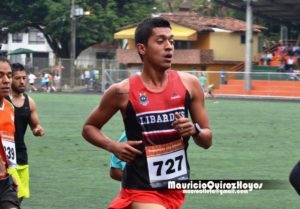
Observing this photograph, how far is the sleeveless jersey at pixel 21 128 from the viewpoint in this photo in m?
8.72

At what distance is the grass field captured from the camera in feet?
35.9

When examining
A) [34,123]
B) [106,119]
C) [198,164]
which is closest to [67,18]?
[198,164]

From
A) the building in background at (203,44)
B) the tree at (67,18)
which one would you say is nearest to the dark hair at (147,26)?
the building in background at (203,44)

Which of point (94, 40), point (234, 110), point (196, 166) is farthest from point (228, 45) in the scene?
point (196, 166)

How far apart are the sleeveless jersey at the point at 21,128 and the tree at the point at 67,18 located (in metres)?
57.9

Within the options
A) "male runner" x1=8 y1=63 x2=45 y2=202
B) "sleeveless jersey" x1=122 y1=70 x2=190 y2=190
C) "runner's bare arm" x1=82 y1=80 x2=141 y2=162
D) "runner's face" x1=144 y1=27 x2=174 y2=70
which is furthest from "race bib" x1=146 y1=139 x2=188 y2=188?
"male runner" x1=8 y1=63 x2=45 y2=202

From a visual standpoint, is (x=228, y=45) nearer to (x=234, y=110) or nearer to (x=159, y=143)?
(x=234, y=110)

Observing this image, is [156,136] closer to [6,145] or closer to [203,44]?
[6,145]

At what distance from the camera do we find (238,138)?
2003 centimetres

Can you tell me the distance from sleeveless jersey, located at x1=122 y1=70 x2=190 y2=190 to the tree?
60.9 meters

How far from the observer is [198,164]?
14.8 metres

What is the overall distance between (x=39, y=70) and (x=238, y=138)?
47.0 m

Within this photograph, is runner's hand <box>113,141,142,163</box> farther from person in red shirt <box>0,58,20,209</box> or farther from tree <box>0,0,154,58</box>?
tree <box>0,0,154,58</box>

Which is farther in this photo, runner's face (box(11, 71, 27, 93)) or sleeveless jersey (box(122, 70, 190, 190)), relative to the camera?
runner's face (box(11, 71, 27, 93))
